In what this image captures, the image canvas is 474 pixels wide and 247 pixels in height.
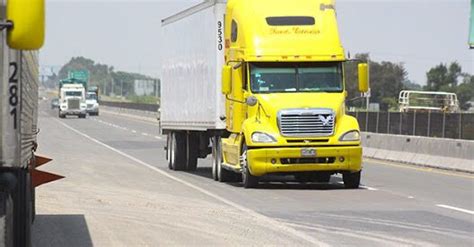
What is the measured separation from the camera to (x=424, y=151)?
2864 cm

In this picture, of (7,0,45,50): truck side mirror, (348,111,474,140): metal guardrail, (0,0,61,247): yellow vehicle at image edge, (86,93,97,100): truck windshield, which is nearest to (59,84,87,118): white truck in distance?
(86,93,97,100): truck windshield

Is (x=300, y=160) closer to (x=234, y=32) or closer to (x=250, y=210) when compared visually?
(x=234, y=32)

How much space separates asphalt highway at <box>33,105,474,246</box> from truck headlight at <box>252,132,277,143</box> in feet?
3.21

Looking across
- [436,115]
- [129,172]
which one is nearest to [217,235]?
[129,172]

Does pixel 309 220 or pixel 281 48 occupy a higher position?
pixel 281 48

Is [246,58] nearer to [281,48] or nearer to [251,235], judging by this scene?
[281,48]

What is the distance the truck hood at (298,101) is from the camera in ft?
65.0

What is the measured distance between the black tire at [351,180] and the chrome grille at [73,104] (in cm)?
7423

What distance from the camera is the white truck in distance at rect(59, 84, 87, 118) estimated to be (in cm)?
9138

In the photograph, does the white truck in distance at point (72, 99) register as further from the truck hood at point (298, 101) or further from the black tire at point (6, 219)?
the black tire at point (6, 219)

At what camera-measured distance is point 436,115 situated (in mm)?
34719

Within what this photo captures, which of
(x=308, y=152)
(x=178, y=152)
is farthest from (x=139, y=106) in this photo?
(x=308, y=152)

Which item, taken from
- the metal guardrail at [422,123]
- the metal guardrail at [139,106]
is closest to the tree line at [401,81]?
the metal guardrail at [139,106]

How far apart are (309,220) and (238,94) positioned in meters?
6.72
